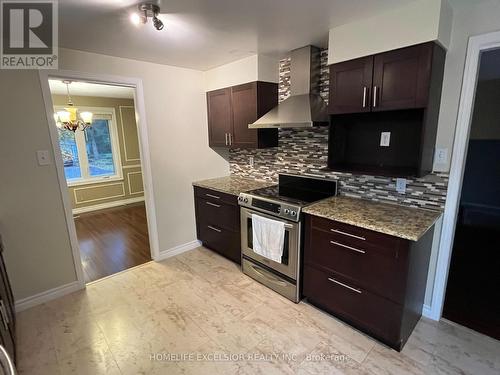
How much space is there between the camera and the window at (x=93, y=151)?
5102 millimetres

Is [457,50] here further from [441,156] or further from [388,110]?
[441,156]

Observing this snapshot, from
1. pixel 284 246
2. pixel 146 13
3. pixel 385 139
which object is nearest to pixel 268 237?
pixel 284 246

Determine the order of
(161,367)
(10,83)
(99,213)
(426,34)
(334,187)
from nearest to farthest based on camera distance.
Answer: (426,34) → (161,367) → (10,83) → (334,187) → (99,213)

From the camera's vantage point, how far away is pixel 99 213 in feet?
17.1

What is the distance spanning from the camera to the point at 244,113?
2900 mm

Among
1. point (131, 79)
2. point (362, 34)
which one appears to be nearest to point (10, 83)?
point (131, 79)

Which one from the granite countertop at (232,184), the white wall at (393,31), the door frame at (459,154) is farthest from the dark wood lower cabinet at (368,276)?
the white wall at (393,31)

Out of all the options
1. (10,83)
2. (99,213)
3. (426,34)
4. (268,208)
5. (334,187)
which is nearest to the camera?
(426,34)

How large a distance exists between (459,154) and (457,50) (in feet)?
2.37

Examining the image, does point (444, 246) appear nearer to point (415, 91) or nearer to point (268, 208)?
point (415, 91)

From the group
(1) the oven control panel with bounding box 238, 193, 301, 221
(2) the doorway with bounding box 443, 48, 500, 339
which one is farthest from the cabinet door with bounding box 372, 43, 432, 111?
(1) the oven control panel with bounding box 238, 193, 301, 221

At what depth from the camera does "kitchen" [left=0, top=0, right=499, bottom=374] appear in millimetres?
1717

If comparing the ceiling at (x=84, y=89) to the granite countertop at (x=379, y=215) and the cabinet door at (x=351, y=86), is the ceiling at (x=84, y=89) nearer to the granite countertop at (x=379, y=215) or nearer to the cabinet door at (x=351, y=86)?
the cabinet door at (x=351, y=86)

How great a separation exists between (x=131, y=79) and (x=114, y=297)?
2.24m
